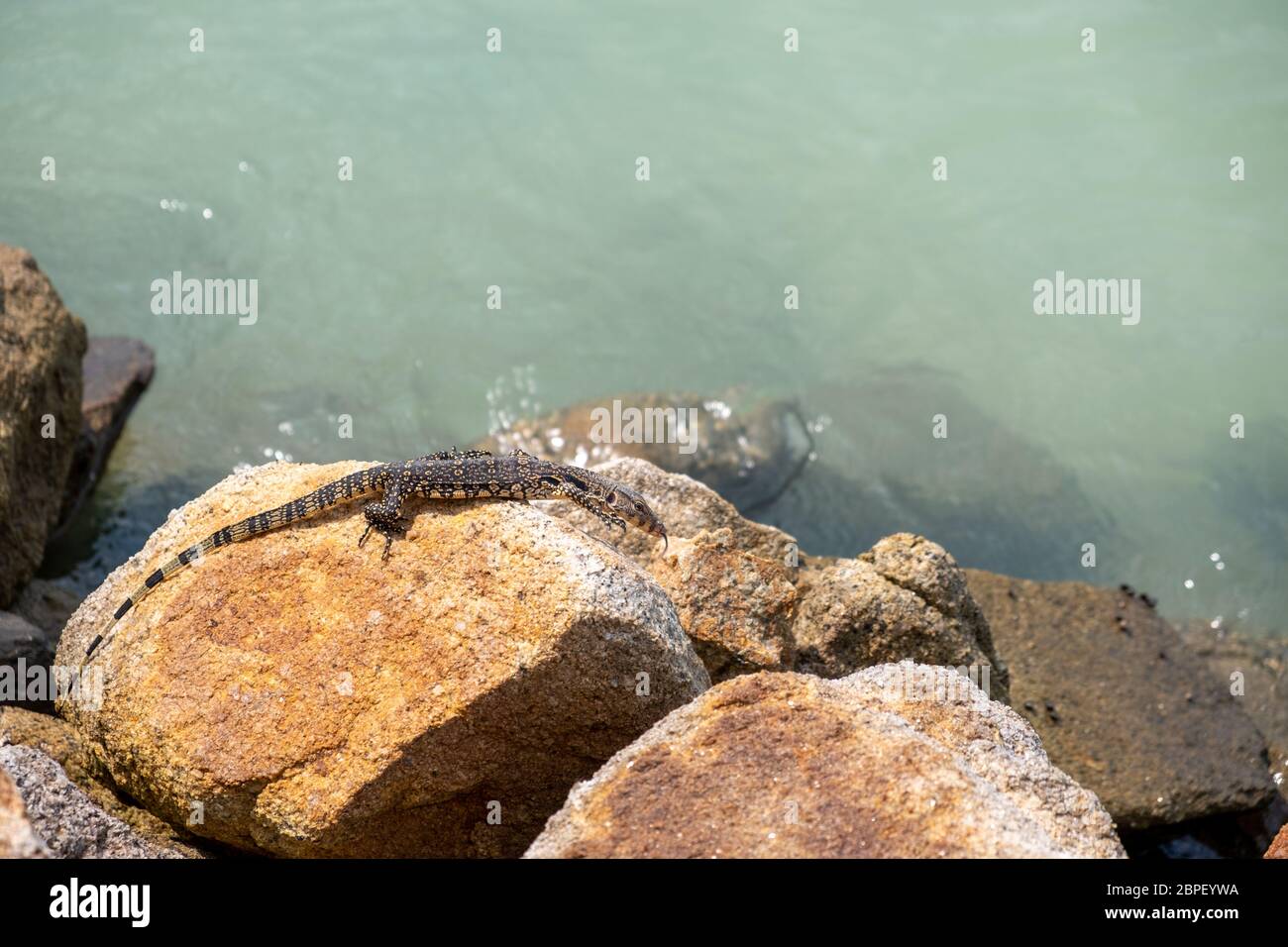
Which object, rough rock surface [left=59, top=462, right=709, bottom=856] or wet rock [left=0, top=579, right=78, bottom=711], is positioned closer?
rough rock surface [left=59, top=462, right=709, bottom=856]

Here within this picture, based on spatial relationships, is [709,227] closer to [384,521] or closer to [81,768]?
[384,521]

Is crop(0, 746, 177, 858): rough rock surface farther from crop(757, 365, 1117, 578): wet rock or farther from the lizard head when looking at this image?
crop(757, 365, 1117, 578): wet rock

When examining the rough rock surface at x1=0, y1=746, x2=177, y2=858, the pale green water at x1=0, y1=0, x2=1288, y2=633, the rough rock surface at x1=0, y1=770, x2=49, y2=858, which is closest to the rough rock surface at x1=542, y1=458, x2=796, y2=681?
the rough rock surface at x1=0, y1=746, x2=177, y2=858

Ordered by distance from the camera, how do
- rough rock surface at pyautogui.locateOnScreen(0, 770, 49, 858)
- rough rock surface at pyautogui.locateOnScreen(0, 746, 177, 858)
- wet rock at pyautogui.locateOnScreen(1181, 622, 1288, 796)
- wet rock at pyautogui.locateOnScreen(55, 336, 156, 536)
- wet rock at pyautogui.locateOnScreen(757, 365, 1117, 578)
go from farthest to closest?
wet rock at pyautogui.locateOnScreen(757, 365, 1117, 578)
wet rock at pyautogui.locateOnScreen(55, 336, 156, 536)
wet rock at pyautogui.locateOnScreen(1181, 622, 1288, 796)
rough rock surface at pyautogui.locateOnScreen(0, 746, 177, 858)
rough rock surface at pyautogui.locateOnScreen(0, 770, 49, 858)

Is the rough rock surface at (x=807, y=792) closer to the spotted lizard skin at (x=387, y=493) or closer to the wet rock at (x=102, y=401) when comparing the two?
the spotted lizard skin at (x=387, y=493)

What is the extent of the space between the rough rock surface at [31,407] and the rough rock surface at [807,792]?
23.8 ft

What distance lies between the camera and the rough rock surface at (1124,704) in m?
10.5

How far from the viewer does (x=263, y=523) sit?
26.6 ft

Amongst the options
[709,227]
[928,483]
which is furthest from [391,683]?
[709,227]

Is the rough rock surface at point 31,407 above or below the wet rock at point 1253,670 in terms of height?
above

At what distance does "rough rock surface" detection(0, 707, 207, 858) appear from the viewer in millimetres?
7852

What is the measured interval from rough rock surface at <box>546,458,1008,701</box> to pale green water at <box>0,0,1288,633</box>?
6.36 meters

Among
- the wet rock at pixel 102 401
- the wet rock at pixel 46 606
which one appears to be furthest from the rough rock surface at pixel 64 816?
the wet rock at pixel 102 401
